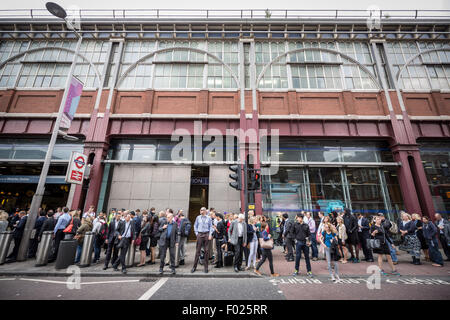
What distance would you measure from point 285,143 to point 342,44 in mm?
9786

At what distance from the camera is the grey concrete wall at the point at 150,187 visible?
1252 cm

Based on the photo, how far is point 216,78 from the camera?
48.3 feet

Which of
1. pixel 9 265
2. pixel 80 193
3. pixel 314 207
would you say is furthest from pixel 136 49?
pixel 314 207

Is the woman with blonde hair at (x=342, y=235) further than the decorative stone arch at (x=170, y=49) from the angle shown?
No

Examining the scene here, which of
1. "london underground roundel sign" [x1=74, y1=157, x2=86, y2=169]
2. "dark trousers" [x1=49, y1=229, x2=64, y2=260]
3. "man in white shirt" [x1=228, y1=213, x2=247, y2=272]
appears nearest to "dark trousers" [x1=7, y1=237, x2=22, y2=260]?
"dark trousers" [x1=49, y1=229, x2=64, y2=260]

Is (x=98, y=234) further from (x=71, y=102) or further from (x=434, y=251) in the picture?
(x=434, y=251)

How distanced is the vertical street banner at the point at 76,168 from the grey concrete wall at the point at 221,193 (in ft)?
24.7

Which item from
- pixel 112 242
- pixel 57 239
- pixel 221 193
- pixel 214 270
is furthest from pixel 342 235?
pixel 57 239

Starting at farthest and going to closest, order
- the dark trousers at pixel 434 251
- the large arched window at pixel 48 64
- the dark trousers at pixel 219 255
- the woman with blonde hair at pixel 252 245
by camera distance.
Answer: the large arched window at pixel 48 64
the dark trousers at pixel 434 251
the dark trousers at pixel 219 255
the woman with blonde hair at pixel 252 245

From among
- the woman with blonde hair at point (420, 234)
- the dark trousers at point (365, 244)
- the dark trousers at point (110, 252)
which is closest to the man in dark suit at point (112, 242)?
the dark trousers at point (110, 252)

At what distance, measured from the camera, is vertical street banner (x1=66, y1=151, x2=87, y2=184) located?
33.5 feet

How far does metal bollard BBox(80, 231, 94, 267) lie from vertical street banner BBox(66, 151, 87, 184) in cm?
442

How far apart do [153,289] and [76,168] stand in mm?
9022

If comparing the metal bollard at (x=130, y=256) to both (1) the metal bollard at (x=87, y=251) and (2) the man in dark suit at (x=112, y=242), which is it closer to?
(2) the man in dark suit at (x=112, y=242)
